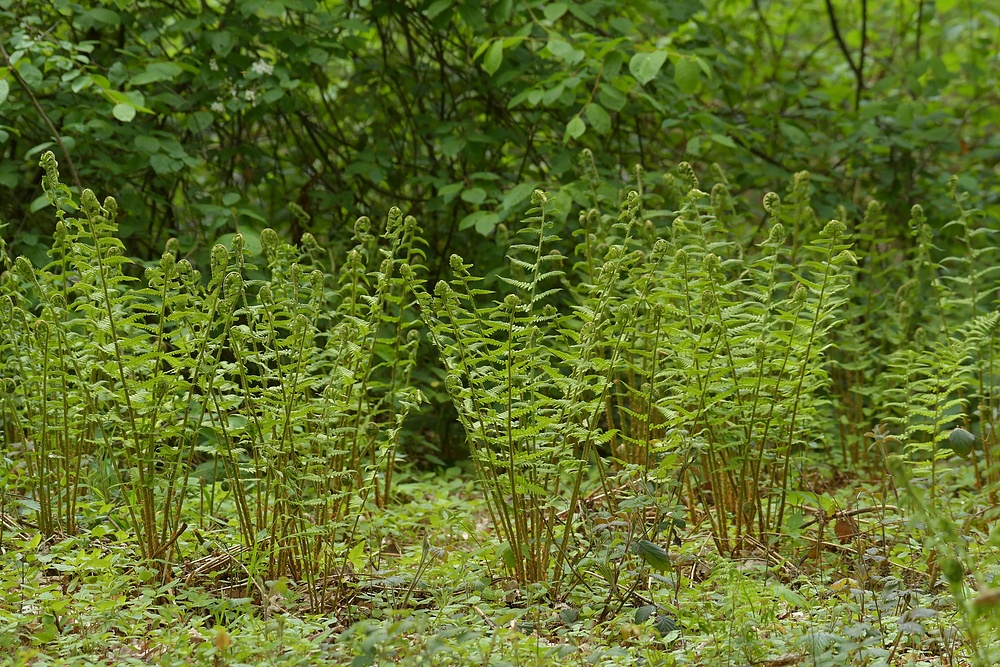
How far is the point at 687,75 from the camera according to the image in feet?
13.5

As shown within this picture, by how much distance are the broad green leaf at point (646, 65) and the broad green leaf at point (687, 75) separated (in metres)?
0.15

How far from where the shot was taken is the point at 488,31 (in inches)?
196

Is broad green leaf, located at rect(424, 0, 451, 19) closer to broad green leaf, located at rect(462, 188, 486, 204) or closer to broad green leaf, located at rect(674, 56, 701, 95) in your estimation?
broad green leaf, located at rect(462, 188, 486, 204)

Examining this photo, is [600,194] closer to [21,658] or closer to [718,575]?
[718,575]

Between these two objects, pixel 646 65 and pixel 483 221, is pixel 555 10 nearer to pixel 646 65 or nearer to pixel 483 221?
pixel 646 65

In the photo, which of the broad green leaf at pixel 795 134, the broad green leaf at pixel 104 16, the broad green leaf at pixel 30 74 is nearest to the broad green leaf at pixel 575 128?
the broad green leaf at pixel 795 134

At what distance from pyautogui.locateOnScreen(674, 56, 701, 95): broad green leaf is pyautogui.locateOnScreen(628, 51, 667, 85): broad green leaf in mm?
145

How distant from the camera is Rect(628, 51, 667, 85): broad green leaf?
3982 millimetres

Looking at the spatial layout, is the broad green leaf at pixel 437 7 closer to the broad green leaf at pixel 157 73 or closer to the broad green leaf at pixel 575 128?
the broad green leaf at pixel 575 128

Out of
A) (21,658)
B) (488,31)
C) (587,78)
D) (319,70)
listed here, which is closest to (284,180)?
(319,70)

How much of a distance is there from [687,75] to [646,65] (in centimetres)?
22

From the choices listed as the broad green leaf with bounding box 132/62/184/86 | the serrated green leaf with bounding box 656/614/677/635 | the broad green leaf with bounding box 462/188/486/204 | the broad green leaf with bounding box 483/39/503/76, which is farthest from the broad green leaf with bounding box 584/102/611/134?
the serrated green leaf with bounding box 656/614/677/635

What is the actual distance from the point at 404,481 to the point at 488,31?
2410 mm

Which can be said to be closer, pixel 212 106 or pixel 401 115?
pixel 212 106
